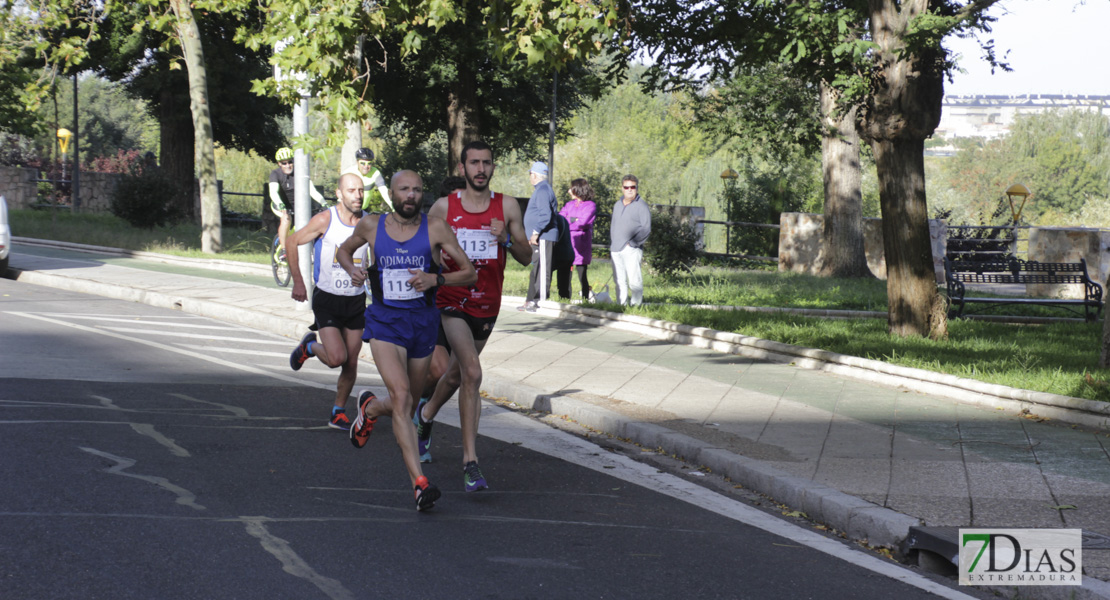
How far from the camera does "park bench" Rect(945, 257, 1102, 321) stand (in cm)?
1440

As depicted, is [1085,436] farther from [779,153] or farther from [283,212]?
[779,153]

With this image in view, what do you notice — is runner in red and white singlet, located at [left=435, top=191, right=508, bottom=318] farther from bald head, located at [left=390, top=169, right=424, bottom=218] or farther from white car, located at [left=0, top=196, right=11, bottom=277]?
white car, located at [left=0, top=196, right=11, bottom=277]

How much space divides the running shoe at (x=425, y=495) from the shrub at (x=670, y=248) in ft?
42.3

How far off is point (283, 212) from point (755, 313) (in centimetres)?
650

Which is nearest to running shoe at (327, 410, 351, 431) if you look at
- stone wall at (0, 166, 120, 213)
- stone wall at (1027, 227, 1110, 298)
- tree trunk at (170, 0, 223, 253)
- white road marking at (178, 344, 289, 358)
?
white road marking at (178, 344, 289, 358)

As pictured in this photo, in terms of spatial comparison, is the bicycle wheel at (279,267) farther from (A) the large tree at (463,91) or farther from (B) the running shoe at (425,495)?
(B) the running shoe at (425,495)

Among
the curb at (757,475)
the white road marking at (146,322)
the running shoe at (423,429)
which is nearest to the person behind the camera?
the curb at (757,475)

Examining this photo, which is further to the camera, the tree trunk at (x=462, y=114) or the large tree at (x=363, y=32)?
the tree trunk at (x=462, y=114)

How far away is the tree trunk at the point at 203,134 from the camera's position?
22.4m

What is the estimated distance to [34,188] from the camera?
4122cm

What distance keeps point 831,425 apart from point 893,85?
5385mm

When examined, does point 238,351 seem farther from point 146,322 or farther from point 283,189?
point 283,189

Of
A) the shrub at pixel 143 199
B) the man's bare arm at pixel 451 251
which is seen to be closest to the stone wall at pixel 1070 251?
the man's bare arm at pixel 451 251

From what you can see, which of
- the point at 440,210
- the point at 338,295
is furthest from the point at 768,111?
the point at 440,210
